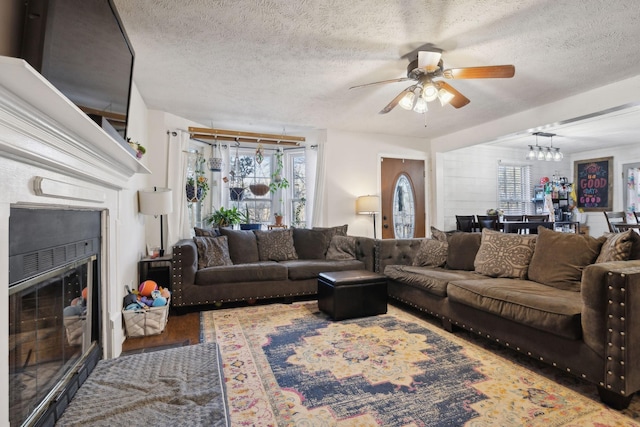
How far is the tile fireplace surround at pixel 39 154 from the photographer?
0.93 metres

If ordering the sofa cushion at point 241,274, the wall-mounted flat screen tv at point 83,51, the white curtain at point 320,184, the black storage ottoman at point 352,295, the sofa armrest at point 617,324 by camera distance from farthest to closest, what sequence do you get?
1. the white curtain at point 320,184
2. the sofa cushion at point 241,274
3. the black storage ottoman at point 352,295
4. the sofa armrest at point 617,324
5. the wall-mounted flat screen tv at point 83,51

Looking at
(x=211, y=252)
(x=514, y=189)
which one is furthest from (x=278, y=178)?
(x=514, y=189)

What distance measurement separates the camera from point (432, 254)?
3.67 meters

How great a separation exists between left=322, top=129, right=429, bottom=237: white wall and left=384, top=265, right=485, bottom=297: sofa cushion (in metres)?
1.92

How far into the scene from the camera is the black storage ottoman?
10.3 feet

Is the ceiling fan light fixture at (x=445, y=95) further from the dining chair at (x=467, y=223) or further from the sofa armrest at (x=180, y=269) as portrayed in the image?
the dining chair at (x=467, y=223)

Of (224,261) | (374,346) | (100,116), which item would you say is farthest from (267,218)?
(100,116)

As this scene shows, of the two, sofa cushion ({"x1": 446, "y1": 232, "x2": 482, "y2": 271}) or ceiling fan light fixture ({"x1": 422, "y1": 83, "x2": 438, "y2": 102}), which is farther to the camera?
sofa cushion ({"x1": 446, "y1": 232, "x2": 482, "y2": 271})

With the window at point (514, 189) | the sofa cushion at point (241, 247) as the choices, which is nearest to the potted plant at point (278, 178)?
the sofa cushion at point (241, 247)

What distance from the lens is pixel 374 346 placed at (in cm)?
252

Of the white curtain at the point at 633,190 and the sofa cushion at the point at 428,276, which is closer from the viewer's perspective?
the sofa cushion at the point at 428,276

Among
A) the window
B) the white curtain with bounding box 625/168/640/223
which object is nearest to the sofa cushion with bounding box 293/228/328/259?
the window

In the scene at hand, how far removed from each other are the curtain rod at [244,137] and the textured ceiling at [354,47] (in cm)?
51

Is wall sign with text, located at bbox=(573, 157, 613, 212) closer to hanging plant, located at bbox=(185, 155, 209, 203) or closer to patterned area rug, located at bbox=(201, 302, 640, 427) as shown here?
patterned area rug, located at bbox=(201, 302, 640, 427)
